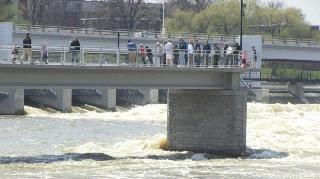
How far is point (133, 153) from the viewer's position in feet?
141

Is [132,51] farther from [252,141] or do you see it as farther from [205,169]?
[252,141]

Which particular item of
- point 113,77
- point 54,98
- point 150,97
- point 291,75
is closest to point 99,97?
point 54,98

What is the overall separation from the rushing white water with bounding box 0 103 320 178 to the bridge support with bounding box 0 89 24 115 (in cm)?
910

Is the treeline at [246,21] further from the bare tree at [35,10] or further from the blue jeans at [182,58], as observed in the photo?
the blue jeans at [182,58]

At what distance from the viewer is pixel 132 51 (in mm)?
40625

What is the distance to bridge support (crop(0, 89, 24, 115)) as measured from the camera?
77.5 metres

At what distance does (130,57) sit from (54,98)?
43.6m

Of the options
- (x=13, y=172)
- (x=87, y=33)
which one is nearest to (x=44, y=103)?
(x=87, y=33)

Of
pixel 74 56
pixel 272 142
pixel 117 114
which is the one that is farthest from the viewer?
pixel 117 114

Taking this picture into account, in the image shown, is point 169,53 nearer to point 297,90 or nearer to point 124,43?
point 124,43

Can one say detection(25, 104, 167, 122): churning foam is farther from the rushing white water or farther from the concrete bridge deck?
the concrete bridge deck

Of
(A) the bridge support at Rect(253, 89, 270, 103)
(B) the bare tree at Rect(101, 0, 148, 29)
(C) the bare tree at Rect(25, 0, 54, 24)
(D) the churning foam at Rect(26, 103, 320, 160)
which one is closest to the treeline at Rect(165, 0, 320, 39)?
(B) the bare tree at Rect(101, 0, 148, 29)

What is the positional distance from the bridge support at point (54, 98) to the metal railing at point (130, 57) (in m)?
37.3

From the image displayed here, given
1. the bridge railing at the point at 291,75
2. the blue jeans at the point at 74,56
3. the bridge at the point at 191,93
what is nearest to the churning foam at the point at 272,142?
the bridge at the point at 191,93
